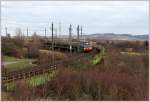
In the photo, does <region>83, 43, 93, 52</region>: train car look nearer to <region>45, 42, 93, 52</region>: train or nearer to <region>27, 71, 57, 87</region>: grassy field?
<region>45, 42, 93, 52</region>: train

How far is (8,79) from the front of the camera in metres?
6.39

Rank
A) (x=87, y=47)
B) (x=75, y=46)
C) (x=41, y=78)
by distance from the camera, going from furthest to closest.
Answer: (x=87, y=47) < (x=75, y=46) < (x=41, y=78)

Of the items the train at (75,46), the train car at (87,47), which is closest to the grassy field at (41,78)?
the train at (75,46)

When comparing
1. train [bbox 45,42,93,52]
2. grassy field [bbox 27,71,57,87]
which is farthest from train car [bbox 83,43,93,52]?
grassy field [bbox 27,71,57,87]

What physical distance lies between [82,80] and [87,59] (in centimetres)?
396

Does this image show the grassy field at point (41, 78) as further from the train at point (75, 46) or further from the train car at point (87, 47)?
the train car at point (87, 47)

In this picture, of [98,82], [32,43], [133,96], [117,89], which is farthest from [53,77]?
[32,43]

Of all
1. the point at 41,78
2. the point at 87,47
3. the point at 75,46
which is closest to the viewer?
the point at 41,78

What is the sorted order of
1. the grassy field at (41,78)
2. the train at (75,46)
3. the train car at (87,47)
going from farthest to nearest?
the train car at (87,47), the train at (75,46), the grassy field at (41,78)

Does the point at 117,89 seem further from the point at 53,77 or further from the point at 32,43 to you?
the point at 32,43

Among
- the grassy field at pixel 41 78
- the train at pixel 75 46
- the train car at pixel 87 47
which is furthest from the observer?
the train car at pixel 87 47

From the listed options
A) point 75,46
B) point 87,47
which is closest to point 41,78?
point 75,46

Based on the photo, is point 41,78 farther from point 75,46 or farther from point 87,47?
A: point 87,47

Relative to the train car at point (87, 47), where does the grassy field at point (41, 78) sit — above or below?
below
